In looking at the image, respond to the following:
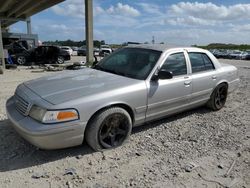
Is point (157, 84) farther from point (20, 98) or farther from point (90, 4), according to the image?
point (90, 4)

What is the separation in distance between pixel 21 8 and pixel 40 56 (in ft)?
26.9

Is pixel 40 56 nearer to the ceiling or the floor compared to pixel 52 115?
nearer to the floor

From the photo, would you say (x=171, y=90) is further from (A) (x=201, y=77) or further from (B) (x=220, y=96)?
(B) (x=220, y=96)

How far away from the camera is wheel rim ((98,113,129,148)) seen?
11.8 feet

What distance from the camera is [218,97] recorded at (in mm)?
5648

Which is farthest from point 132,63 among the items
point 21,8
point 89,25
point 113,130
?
point 21,8

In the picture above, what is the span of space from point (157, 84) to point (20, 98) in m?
2.10

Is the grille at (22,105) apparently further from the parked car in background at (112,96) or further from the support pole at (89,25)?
the support pole at (89,25)

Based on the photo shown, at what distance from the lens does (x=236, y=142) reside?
13.6 feet

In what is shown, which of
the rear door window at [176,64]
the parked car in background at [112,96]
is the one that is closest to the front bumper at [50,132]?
the parked car in background at [112,96]

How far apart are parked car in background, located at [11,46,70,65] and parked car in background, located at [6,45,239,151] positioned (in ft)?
45.7

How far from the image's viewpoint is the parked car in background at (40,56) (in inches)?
687

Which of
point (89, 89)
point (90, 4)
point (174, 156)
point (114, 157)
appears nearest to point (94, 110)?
point (89, 89)

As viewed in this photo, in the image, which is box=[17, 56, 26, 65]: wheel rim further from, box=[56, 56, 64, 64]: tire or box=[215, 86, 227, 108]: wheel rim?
box=[215, 86, 227, 108]: wheel rim
